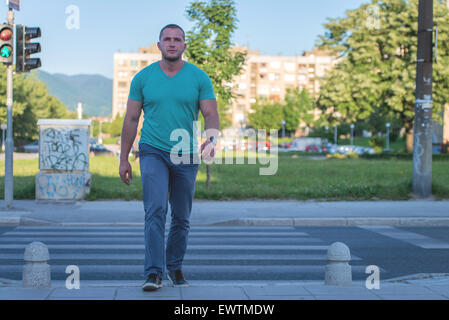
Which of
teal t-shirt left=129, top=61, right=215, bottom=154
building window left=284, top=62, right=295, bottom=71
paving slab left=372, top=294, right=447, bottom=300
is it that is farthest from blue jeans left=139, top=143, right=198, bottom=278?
building window left=284, top=62, right=295, bottom=71

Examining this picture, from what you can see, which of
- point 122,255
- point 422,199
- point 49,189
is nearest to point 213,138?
point 122,255

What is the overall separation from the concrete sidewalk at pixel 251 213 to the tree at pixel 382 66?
2407cm

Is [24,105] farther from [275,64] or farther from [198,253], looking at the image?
[275,64]

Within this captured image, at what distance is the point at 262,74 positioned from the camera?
14300 cm

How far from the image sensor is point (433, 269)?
7180mm

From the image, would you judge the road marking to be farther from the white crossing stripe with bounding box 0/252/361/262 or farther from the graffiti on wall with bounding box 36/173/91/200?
the graffiti on wall with bounding box 36/173/91/200

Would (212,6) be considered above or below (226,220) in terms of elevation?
above

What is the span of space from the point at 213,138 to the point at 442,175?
2125cm

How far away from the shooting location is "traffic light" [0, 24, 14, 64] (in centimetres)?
1327

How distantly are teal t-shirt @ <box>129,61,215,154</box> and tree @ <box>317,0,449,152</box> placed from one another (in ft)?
111

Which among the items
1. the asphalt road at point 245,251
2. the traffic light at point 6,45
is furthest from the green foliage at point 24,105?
the asphalt road at point 245,251

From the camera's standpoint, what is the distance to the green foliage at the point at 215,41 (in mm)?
19125

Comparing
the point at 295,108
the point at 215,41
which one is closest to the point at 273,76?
the point at 295,108

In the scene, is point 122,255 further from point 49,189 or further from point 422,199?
point 422,199
